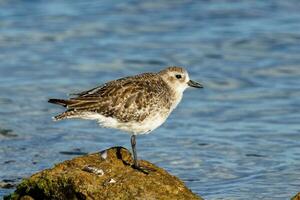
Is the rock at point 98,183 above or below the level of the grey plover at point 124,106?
below

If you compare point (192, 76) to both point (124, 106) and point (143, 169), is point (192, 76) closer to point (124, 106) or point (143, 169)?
point (124, 106)

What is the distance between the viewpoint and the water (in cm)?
1263

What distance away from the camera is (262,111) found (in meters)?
15.0

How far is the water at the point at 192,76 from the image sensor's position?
497 inches

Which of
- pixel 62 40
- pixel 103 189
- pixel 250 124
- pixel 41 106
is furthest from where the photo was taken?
pixel 62 40

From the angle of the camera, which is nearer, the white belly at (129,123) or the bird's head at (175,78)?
the white belly at (129,123)

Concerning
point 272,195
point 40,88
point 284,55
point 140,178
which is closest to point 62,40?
point 40,88

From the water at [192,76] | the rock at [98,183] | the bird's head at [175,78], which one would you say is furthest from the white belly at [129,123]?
the water at [192,76]

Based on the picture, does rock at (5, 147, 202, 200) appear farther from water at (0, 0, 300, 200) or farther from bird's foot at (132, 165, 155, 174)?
water at (0, 0, 300, 200)

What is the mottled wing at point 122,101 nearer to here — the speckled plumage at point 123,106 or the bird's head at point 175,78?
the speckled plumage at point 123,106

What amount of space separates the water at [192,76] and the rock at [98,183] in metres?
2.33

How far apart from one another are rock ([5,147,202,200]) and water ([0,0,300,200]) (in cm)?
233

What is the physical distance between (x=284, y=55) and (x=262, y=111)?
11.3 ft

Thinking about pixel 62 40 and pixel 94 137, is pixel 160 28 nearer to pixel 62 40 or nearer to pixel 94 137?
pixel 62 40
